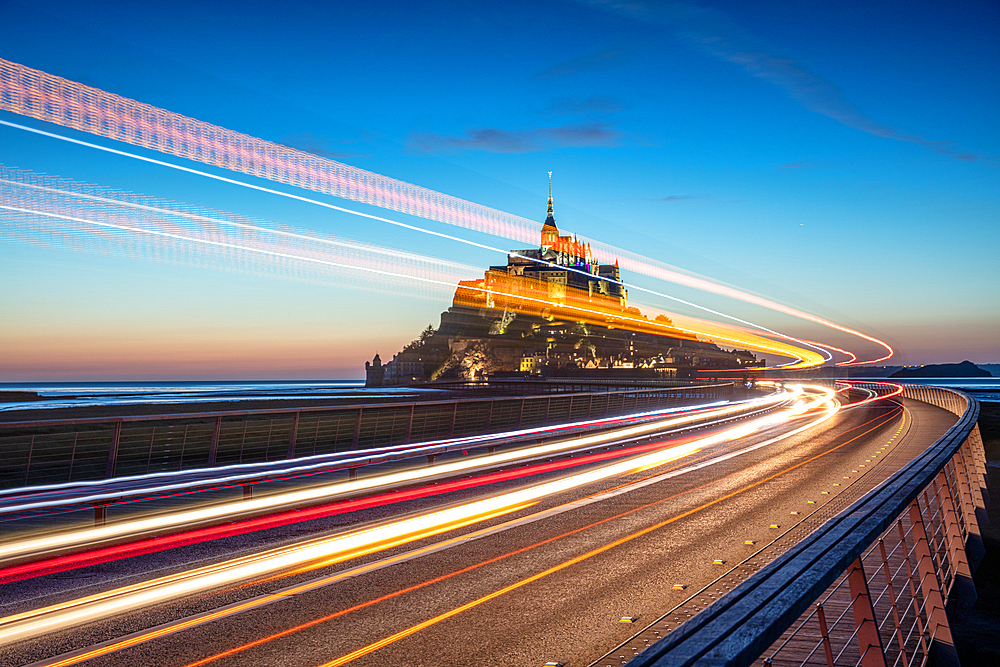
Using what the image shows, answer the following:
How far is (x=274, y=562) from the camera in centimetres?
1016

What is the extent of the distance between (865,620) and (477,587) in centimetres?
582

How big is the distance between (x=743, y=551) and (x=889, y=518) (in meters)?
6.86

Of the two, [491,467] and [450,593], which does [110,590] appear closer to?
[450,593]

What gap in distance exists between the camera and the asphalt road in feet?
22.4

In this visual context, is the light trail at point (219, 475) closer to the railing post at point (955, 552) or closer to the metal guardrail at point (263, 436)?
the metal guardrail at point (263, 436)

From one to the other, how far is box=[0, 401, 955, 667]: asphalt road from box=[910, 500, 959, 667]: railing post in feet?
7.54

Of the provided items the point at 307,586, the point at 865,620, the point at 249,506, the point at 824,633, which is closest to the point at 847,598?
the point at 865,620

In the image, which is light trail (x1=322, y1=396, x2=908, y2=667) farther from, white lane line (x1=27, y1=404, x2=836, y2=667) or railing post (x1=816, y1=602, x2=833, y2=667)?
railing post (x1=816, y1=602, x2=833, y2=667)

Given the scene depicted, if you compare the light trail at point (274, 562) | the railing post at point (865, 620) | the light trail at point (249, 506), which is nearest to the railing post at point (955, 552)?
the railing post at point (865, 620)

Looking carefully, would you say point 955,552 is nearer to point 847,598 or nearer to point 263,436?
point 847,598

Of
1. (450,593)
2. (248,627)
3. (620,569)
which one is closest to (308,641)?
(248,627)

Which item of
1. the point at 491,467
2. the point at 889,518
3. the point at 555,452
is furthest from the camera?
the point at 555,452

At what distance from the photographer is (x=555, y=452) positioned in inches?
937

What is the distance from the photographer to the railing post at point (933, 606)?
19.0 feet
